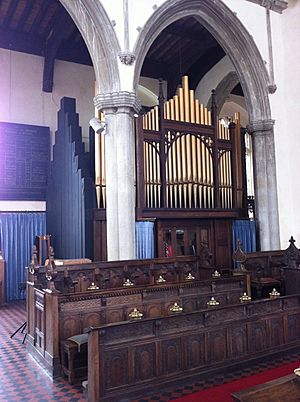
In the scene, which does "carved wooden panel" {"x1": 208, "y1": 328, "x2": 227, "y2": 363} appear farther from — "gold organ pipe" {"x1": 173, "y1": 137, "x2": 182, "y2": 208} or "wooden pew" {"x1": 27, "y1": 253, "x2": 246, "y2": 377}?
"gold organ pipe" {"x1": 173, "y1": 137, "x2": 182, "y2": 208}

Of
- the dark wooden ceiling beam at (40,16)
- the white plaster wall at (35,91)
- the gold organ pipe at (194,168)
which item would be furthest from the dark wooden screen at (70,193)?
the dark wooden ceiling beam at (40,16)

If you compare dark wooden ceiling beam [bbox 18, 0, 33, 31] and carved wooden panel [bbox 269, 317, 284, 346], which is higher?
dark wooden ceiling beam [bbox 18, 0, 33, 31]

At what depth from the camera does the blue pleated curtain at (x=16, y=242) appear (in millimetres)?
9086

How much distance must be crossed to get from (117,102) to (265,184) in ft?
12.0

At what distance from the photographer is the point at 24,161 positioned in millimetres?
9867

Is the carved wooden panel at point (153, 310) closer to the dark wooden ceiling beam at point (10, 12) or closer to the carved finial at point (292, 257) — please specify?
the carved finial at point (292, 257)

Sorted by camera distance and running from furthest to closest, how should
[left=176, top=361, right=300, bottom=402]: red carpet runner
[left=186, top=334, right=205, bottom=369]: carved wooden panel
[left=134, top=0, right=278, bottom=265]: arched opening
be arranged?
[left=134, top=0, right=278, bottom=265]: arched opening < [left=186, top=334, right=205, bottom=369]: carved wooden panel < [left=176, top=361, right=300, bottom=402]: red carpet runner

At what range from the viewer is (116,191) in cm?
652

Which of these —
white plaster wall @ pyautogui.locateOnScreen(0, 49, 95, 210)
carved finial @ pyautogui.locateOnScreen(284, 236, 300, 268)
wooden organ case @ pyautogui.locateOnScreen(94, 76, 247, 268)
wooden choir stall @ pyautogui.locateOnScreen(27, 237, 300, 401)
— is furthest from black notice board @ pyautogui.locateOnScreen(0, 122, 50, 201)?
carved finial @ pyautogui.locateOnScreen(284, 236, 300, 268)

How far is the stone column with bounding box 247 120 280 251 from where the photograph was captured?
8.35m

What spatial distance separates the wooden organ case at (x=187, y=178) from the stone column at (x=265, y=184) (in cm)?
37

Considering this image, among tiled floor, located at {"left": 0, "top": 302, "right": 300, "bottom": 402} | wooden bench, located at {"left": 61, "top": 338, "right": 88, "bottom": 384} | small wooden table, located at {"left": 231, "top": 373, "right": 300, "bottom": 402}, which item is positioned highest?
small wooden table, located at {"left": 231, "top": 373, "right": 300, "bottom": 402}

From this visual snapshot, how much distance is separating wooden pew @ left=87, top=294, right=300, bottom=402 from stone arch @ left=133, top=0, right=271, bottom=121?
5.19 metres

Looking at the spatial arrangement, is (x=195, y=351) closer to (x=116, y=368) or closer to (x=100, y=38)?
(x=116, y=368)
